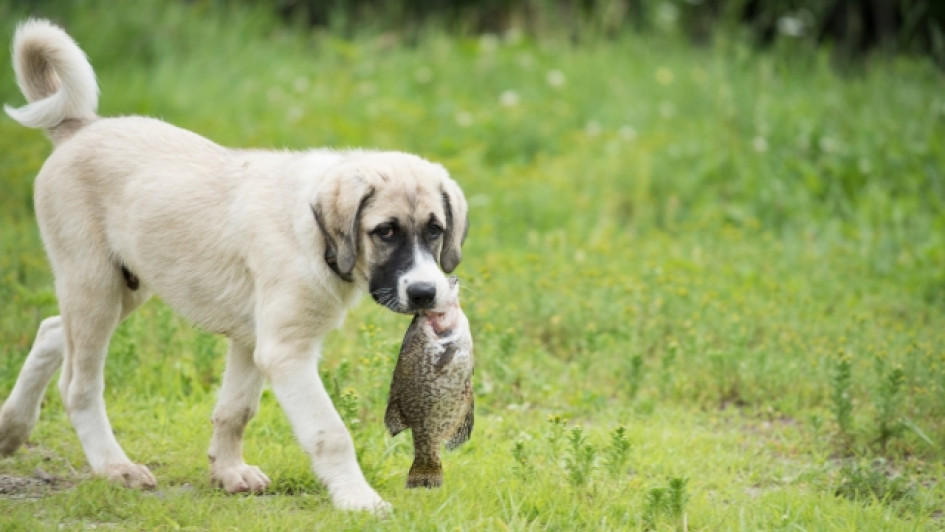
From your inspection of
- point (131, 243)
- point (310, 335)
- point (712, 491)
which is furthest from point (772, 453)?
point (131, 243)

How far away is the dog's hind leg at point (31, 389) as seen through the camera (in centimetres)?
492

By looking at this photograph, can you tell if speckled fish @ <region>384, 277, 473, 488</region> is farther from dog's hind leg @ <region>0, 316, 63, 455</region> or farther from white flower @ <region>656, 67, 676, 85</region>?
white flower @ <region>656, 67, 676, 85</region>

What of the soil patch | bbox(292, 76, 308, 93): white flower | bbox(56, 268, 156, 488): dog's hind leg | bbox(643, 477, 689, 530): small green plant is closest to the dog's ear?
bbox(56, 268, 156, 488): dog's hind leg

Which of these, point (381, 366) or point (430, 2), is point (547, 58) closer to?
point (430, 2)

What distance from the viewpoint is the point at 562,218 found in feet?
28.5

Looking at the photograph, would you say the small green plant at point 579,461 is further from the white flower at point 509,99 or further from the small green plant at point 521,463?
the white flower at point 509,99

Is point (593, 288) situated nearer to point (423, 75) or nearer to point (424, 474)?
point (424, 474)

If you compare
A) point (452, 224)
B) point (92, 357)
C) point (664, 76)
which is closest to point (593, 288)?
point (452, 224)

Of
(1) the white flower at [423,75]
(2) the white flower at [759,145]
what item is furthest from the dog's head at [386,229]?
(1) the white flower at [423,75]

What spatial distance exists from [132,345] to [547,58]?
23.3 ft

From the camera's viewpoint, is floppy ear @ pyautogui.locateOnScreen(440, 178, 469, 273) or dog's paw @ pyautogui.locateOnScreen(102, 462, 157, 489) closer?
floppy ear @ pyautogui.locateOnScreen(440, 178, 469, 273)

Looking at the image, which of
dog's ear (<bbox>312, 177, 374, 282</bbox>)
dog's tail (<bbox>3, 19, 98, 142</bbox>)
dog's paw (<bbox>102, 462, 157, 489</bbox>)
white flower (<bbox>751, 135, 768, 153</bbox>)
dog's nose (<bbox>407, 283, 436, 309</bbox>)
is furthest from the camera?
white flower (<bbox>751, 135, 768, 153</bbox>)

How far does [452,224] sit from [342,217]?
475 mm

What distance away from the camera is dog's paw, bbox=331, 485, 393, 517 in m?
4.17
